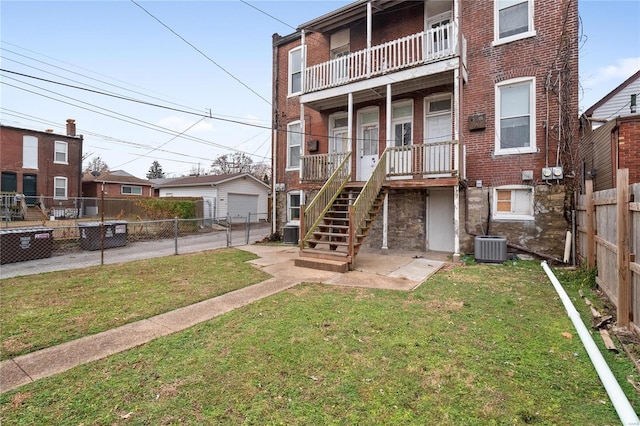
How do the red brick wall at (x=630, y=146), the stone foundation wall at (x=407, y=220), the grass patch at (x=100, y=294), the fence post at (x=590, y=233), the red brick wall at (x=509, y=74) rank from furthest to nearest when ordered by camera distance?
the stone foundation wall at (x=407, y=220), the red brick wall at (x=509, y=74), the red brick wall at (x=630, y=146), the fence post at (x=590, y=233), the grass patch at (x=100, y=294)

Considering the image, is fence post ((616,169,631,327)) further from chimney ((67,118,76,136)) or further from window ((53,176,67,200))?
chimney ((67,118,76,136))

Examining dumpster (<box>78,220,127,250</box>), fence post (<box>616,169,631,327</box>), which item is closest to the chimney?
dumpster (<box>78,220,127,250</box>)

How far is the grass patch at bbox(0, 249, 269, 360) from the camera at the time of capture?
3.77 meters

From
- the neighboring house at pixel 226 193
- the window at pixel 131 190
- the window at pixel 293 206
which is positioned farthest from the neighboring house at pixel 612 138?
the window at pixel 131 190

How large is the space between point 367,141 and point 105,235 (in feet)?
33.0

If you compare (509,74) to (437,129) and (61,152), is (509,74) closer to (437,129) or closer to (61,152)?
(437,129)

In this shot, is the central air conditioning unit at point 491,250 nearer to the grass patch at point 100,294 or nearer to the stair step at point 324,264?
the stair step at point 324,264

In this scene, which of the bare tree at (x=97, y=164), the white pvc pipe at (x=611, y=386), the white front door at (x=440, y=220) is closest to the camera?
the white pvc pipe at (x=611, y=386)

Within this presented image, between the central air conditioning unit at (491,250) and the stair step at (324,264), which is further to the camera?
the central air conditioning unit at (491,250)

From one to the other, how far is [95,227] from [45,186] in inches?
696

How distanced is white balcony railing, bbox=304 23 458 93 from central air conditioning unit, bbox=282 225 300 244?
5.22 metres

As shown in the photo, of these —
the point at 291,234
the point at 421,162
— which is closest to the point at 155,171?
the point at 291,234

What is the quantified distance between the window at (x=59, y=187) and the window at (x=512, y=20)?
2900 centimetres

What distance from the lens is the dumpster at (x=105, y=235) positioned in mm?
10367
